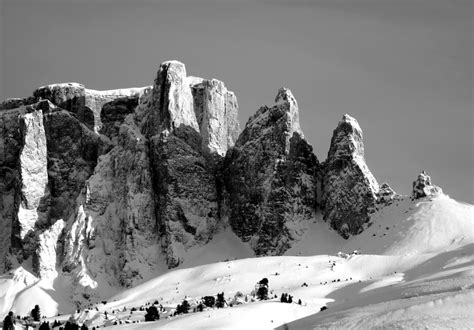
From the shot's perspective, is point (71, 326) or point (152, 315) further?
point (152, 315)

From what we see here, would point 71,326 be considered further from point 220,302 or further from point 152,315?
point 220,302

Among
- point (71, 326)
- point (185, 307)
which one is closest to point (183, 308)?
point (185, 307)

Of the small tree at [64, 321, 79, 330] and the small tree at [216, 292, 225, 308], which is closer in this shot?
the small tree at [64, 321, 79, 330]

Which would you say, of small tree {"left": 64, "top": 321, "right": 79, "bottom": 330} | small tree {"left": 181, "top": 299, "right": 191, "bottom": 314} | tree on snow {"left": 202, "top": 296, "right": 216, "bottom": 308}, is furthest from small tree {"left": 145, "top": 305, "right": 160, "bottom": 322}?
small tree {"left": 64, "top": 321, "right": 79, "bottom": 330}

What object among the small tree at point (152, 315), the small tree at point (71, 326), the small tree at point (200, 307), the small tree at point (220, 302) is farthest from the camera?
the small tree at point (220, 302)

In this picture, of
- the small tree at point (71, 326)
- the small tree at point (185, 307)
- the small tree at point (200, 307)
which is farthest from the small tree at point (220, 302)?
the small tree at point (71, 326)

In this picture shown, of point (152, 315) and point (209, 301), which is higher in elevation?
point (209, 301)

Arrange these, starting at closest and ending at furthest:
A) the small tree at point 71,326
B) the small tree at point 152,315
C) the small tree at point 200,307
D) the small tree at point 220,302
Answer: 1. the small tree at point 71,326
2. the small tree at point 152,315
3. the small tree at point 200,307
4. the small tree at point 220,302

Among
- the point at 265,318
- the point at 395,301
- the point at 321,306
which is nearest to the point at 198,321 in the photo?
the point at 265,318

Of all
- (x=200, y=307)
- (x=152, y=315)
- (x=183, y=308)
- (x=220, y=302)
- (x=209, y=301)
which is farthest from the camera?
(x=209, y=301)

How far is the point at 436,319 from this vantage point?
121250 millimetres

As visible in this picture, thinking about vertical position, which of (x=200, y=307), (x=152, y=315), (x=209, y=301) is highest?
→ (x=209, y=301)

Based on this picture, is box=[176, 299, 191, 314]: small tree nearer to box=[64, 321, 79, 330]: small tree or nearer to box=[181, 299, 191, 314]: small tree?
box=[181, 299, 191, 314]: small tree

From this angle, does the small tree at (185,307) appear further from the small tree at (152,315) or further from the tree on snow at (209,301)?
the small tree at (152,315)
